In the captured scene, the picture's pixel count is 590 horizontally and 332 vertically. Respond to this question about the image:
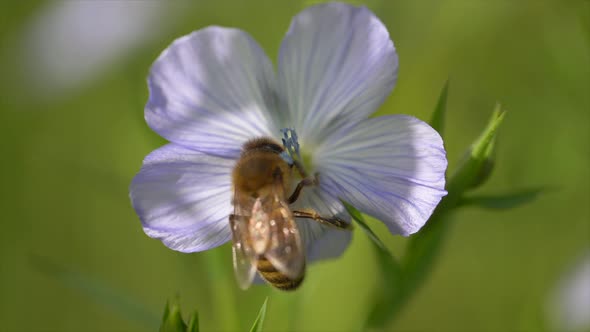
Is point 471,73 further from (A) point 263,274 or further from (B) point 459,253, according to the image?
(A) point 263,274

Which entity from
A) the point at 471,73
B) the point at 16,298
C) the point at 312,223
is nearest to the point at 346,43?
the point at 312,223

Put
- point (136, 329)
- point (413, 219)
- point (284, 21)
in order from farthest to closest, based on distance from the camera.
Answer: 1. point (284, 21)
2. point (136, 329)
3. point (413, 219)

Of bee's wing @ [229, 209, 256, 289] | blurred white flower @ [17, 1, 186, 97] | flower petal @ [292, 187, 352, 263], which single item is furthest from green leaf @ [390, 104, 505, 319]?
blurred white flower @ [17, 1, 186, 97]

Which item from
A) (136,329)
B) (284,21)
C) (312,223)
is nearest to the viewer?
(312,223)

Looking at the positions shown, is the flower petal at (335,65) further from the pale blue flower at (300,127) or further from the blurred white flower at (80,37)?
the blurred white flower at (80,37)

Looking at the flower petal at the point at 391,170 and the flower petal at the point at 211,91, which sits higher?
the flower petal at the point at 211,91

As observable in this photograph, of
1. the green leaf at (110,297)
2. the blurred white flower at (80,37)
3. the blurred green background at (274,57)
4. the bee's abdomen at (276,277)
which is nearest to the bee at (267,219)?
the bee's abdomen at (276,277)

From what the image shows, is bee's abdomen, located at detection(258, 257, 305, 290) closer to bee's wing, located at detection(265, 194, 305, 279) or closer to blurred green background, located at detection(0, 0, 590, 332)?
bee's wing, located at detection(265, 194, 305, 279)
